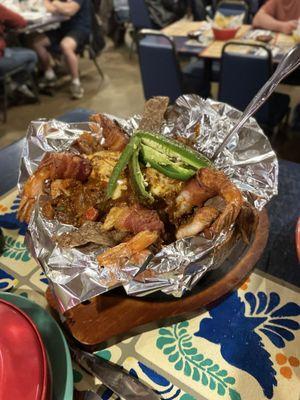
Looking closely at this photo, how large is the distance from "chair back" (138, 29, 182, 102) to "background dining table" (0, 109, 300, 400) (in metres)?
1.89

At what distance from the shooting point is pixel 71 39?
4.11m

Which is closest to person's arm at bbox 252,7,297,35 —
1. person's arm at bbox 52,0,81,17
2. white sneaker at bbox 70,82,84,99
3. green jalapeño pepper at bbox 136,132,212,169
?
person's arm at bbox 52,0,81,17

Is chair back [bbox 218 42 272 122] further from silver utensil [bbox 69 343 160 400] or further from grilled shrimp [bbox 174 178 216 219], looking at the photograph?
silver utensil [bbox 69 343 160 400]

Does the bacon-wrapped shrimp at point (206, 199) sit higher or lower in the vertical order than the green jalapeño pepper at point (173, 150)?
lower

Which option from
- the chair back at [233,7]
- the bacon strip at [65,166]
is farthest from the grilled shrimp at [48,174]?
the chair back at [233,7]

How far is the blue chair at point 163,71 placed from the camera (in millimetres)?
2539

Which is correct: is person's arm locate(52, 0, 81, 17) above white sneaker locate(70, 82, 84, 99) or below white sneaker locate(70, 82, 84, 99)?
above

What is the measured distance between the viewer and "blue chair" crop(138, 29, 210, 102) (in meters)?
2.54

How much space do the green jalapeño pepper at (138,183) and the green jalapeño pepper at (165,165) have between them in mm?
40

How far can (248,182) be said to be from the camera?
3.50ft

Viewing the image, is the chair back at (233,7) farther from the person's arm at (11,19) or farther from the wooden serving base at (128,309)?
the wooden serving base at (128,309)

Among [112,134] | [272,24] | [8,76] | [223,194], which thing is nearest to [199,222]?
[223,194]

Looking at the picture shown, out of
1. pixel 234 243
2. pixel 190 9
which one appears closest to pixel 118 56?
pixel 190 9

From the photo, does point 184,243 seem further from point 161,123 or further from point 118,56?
point 118,56
